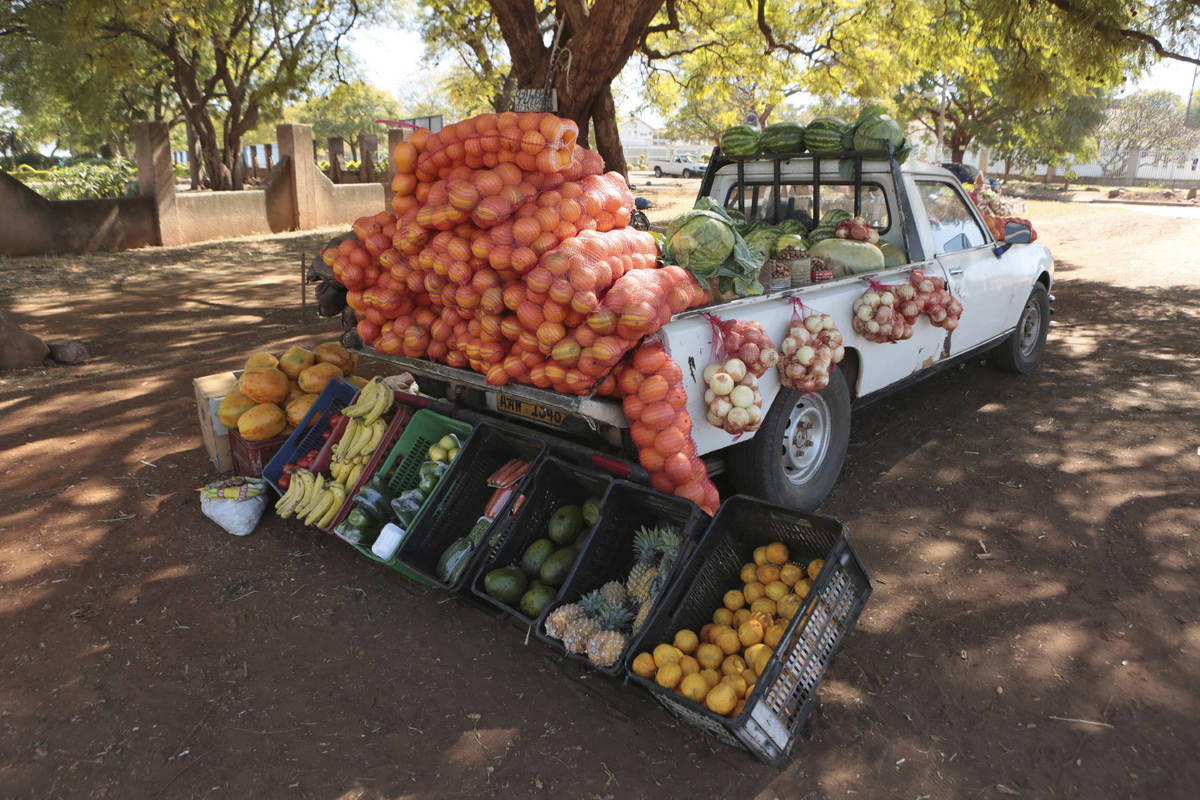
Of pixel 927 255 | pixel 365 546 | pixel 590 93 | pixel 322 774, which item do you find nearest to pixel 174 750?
pixel 322 774

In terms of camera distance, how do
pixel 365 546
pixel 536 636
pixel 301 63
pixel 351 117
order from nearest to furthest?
1. pixel 536 636
2. pixel 365 546
3. pixel 301 63
4. pixel 351 117

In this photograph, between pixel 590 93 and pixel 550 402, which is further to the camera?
pixel 590 93

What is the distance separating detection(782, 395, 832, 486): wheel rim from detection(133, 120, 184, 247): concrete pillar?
15.9 m

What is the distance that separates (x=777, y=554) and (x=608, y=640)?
2.90ft

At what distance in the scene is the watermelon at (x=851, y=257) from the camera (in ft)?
16.7

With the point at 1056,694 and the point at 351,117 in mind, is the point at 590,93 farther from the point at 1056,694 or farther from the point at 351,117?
the point at 351,117

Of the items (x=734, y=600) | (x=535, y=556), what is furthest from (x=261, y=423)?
(x=734, y=600)

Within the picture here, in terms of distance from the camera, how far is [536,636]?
3680 millimetres

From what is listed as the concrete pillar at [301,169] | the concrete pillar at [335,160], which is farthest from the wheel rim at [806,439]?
the concrete pillar at [335,160]

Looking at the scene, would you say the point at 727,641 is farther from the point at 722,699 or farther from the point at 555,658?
the point at 555,658

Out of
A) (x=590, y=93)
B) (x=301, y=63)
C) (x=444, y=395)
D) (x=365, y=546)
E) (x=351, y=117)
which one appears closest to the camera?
(x=365, y=546)

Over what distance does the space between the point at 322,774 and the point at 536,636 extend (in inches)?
44.3

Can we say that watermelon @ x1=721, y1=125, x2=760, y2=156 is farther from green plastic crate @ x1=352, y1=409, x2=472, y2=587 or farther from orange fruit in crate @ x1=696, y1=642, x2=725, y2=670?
orange fruit in crate @ x1=696, y1=642, x2=725, y2=670

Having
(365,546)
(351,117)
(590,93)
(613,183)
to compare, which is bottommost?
(365,546)
